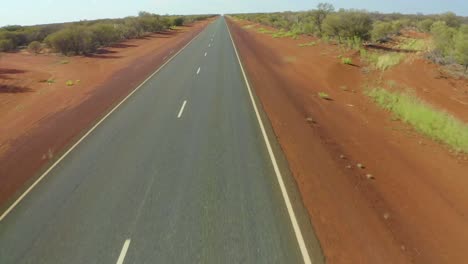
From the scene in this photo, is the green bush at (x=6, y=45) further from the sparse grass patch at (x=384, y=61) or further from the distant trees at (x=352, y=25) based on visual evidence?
the sparse grass patch at (x=384, y=61)

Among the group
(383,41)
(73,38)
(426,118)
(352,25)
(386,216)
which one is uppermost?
Answer: (352,25)

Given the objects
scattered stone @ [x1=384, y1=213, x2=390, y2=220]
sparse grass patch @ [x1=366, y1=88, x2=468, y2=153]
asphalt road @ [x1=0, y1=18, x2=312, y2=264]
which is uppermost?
asphalt road @ [x1=0, y1=18, x2=312, y2=264]

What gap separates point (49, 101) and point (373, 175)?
54.2ft

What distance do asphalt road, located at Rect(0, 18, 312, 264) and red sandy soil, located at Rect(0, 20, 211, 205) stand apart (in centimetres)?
114

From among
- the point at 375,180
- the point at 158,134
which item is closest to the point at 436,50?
the point at 375,180

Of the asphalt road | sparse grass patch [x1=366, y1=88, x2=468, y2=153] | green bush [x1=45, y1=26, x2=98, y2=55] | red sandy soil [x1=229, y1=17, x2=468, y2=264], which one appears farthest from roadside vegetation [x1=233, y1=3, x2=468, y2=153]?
green bush [x1=45, y1=26, x2=98, y2=55]

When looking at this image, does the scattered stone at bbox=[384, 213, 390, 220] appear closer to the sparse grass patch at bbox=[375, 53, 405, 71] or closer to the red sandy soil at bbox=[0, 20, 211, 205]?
the red sandy soil at bbox=[0, 20, 211, 205]

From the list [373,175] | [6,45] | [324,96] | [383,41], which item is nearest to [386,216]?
[373,175]

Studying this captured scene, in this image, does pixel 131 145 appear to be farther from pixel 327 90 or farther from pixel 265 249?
pixel 327 90

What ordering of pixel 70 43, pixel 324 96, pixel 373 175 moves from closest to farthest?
pixel 373 175 < pixel 324 96 < pixel 70 43

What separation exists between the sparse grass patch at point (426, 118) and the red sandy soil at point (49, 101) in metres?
12.5

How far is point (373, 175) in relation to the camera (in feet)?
31.0

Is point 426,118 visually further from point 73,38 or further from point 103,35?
point 103,35

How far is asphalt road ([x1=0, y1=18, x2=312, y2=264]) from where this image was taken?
6.47m
